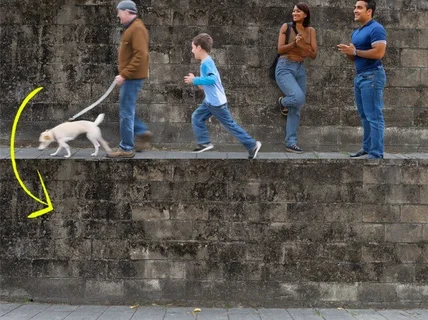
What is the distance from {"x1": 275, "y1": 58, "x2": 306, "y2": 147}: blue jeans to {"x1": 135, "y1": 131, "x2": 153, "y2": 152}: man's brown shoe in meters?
2.04

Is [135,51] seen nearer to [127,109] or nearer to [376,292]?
[127,109]

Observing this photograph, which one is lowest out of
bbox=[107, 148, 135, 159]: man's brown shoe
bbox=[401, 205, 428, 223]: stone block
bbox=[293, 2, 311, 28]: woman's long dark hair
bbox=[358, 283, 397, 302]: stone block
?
bbox=[358, 283, 397, 302]: stone block

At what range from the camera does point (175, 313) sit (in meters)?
5.84

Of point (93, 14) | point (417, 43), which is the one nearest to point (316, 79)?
point (417, 43)

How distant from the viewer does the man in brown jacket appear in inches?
242

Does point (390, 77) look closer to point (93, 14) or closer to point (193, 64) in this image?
point (193, 64)

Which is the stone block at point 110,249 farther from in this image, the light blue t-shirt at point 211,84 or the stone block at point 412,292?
the stone block at point 412,292

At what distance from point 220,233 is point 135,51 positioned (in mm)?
2556

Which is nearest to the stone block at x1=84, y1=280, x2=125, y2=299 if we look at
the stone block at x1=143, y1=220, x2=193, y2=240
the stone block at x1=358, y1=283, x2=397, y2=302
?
the stone block at x1=143, y1=220, x2=193, y2=240

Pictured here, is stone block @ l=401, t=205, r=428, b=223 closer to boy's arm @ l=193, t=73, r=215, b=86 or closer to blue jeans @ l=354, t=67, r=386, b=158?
blue jeans @ l=354, t=67, r=386, b=158

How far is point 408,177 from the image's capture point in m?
6.20

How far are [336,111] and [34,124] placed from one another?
4824 millimetres

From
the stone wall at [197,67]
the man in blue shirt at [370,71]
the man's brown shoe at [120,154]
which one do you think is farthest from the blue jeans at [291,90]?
the man's brown shoe at [120,154]

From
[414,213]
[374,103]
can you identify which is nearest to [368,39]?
[374,103]
